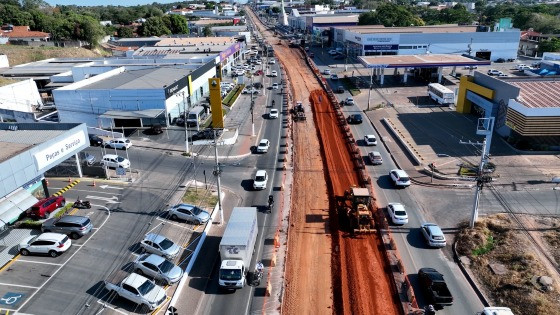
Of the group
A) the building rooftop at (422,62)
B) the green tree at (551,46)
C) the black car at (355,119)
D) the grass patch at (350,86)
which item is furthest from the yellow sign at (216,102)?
the green tree at (551,46)

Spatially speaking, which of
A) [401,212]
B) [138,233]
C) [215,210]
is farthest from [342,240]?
[138,233]

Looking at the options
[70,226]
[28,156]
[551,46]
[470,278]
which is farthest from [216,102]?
[551,46]

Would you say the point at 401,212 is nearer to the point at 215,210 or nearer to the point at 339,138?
the point at 215,210

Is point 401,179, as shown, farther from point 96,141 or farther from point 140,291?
point 96,141

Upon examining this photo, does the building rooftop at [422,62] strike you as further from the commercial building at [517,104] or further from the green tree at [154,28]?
the green tree at [154,28]

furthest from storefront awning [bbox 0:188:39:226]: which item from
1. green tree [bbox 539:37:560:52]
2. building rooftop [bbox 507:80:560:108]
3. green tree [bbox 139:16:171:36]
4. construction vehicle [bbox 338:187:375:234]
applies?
green tree [bbox 139:16:171:36]

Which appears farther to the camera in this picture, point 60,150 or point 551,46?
point 551,46
